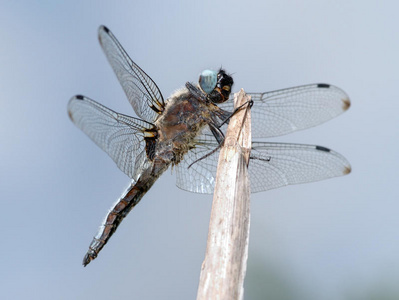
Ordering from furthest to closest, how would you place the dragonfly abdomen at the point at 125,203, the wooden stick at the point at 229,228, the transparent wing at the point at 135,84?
the transparent wing at the point at 135,84 → the dragonfly abdomen at the point at 125,203 → the wooden stick at the point at 229,228

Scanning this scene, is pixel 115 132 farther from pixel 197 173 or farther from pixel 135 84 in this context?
pixel 197 173

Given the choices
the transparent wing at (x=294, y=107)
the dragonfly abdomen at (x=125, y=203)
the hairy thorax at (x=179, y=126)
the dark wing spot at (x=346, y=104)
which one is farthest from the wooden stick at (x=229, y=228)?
the dark wing spot at (x=346, y=104)

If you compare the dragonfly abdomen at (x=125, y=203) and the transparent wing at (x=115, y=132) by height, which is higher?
the transparent wing at (x=115, y=132)

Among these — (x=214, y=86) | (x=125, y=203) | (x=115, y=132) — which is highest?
(x=214, y=86)

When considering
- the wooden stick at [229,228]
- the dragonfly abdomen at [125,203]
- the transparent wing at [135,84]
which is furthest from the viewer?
the transparent wing at [135,84]

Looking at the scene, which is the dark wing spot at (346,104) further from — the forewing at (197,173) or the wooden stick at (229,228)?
the wooden stick at (229,228)

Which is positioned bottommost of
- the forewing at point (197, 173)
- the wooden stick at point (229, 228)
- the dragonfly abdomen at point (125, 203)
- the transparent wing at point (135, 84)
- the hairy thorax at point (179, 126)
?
the wooden stick at point (229, 228)

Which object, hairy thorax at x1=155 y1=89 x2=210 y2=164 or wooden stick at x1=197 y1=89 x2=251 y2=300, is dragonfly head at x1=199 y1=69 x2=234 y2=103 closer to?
hairy thorax at x1=155 y1=89 x2=210 y2=164

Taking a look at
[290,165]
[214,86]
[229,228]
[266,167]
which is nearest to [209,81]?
[214,86]
